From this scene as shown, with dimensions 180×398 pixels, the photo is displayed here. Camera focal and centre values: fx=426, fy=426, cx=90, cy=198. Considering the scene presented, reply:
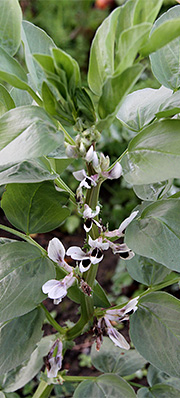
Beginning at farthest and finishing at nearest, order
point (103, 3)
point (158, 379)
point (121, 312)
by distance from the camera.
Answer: point (103, 3) < point (158, 379) < point (121, 312)

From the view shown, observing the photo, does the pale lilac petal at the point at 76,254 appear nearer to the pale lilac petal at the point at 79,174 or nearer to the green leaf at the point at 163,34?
the pale lilac petal at the point at 79,174

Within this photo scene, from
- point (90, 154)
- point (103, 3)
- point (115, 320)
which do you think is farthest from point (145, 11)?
point (103, 3)

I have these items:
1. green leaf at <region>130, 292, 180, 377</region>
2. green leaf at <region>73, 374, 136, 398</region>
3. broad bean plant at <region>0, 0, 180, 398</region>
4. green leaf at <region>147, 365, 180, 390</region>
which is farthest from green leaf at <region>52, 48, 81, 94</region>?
green leaf at <region>147, 365, 180, 390</region>

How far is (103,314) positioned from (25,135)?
315 mm

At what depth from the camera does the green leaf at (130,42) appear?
34 cm

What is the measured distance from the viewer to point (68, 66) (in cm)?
40

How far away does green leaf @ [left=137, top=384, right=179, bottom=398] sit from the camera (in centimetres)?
71

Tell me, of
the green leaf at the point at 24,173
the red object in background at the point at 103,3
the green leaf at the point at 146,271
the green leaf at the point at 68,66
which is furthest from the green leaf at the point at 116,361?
the red object in background at the point at 103,3

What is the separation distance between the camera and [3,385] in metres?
0.77

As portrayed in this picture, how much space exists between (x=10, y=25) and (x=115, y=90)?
150 millimetres

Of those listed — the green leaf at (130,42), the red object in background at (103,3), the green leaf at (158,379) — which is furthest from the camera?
the red object in background at (103,3)

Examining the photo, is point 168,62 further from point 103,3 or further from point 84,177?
point 103,3

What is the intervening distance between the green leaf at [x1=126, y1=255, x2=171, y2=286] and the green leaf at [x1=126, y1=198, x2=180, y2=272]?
173mm

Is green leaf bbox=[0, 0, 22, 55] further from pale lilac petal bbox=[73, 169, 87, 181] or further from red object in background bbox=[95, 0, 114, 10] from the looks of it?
red object in background bbox=[95, 0, 114, 10]
